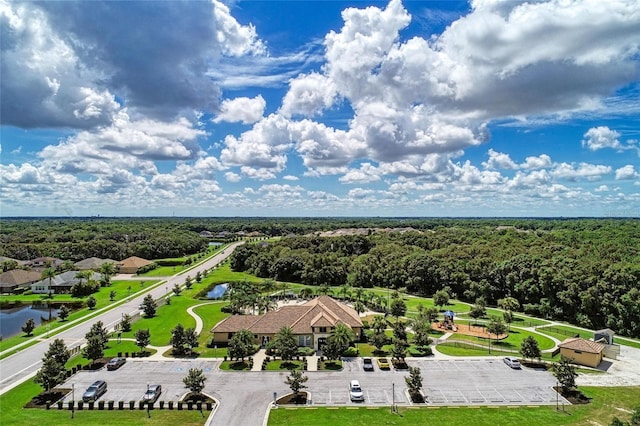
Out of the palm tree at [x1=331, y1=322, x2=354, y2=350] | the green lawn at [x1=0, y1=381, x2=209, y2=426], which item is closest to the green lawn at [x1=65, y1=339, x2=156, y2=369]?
the green lawn at [x1=0, y1=381, x2=209, y2=426]

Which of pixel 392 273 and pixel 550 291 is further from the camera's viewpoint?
pixel 392 273

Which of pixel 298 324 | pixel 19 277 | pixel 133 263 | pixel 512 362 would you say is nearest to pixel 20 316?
pixel 19 277

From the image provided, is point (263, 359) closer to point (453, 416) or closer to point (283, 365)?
point (283, 365)

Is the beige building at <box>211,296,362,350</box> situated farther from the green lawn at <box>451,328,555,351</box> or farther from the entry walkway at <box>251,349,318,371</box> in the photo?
the green lawn at <box>451,328,555,351</box>

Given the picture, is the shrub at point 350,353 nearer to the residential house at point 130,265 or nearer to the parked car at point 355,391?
the parked car at point 355,391

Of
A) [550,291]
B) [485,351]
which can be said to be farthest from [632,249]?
[485,351]

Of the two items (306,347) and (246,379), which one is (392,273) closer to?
(306,347)
